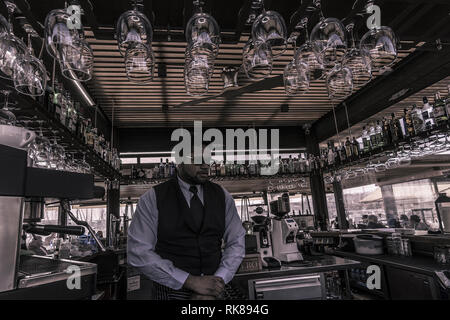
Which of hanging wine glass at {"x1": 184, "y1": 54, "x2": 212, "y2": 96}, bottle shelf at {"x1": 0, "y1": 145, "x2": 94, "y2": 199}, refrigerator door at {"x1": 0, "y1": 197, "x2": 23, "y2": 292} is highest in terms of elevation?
hanging wine glass at {"x1": 184, "y1": 54, "x2": 212, "y2": 96}

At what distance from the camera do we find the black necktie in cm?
173

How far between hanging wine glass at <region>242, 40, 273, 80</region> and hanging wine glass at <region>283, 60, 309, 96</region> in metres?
0.32

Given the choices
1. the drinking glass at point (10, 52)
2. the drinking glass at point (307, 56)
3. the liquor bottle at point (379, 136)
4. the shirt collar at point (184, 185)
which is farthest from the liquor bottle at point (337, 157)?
the drinking glass at point (10, 52)

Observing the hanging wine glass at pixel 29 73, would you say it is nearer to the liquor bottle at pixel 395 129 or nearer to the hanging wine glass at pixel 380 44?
the hanging wine glass at pixel 380 44

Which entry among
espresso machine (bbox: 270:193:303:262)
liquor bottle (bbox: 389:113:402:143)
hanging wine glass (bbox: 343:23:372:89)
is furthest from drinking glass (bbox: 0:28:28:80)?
liquor bottle (bbox: 389:113:402:143)

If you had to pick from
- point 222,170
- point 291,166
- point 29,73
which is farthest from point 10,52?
point 291,166

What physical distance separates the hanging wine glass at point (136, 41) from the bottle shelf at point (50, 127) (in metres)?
0.81

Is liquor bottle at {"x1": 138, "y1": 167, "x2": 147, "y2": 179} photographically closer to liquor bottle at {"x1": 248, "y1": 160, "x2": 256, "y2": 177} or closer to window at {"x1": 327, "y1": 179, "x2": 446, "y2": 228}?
liquor bottle at {"x1": 248, "y1": 160, "x2": 256, "y2": 177}

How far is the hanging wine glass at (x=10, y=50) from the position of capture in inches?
48.4

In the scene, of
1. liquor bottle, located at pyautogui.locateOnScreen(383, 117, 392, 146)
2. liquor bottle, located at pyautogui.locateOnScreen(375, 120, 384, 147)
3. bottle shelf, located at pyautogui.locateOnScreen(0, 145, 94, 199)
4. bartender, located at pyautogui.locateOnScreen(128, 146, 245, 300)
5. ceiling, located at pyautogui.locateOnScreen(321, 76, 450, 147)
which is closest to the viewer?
bottle shelf, located at pyautogui.locateOnScreen(0, 145, 94, 199)

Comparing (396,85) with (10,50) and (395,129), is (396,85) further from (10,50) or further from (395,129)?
(10,50)

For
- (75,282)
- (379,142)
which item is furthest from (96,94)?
(379,142)

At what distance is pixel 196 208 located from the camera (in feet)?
5.84

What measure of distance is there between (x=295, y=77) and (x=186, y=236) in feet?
4.13
